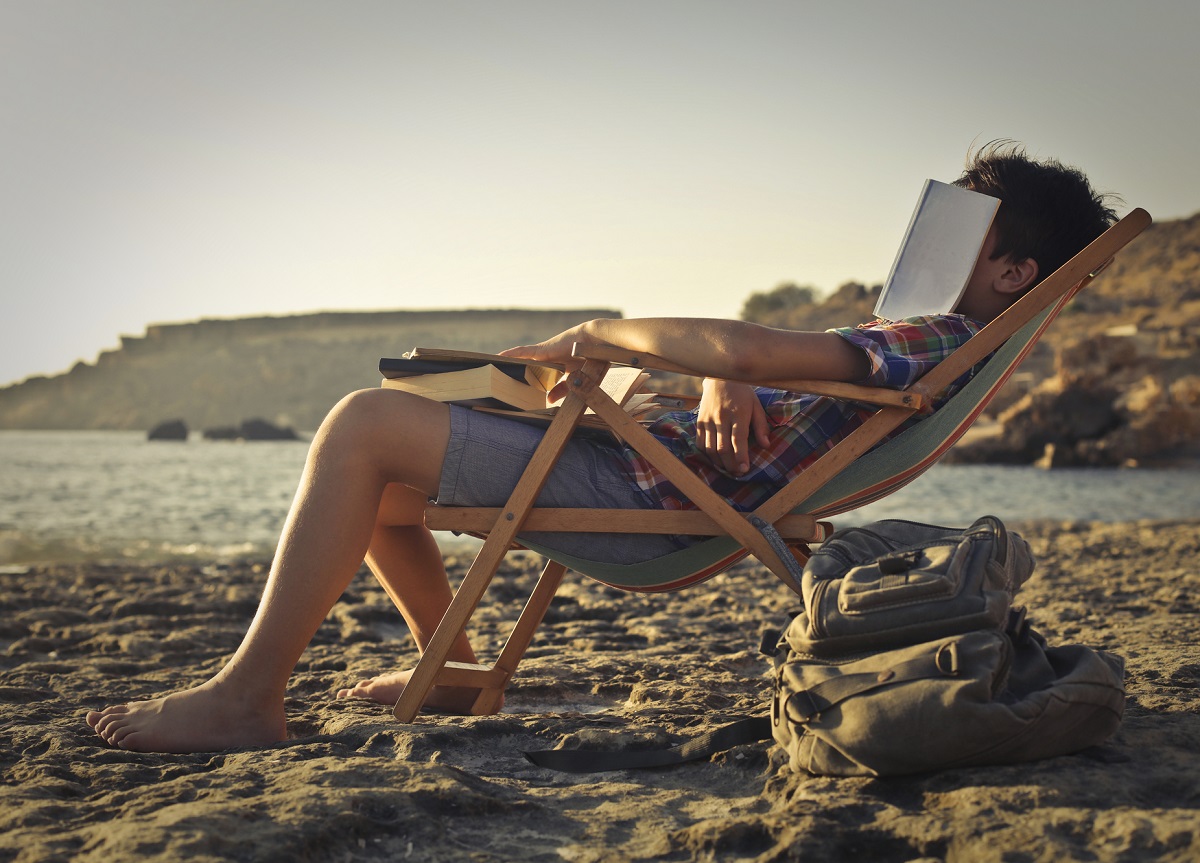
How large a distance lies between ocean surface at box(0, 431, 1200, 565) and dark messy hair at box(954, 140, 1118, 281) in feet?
9.69

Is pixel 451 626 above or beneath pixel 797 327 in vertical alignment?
beneath

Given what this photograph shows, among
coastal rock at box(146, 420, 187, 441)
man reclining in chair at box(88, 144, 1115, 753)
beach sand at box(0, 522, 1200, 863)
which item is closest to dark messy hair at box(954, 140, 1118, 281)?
man reclining in chair at box(88, 144, 1115, 753)

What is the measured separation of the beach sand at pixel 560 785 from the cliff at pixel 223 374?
6483cm

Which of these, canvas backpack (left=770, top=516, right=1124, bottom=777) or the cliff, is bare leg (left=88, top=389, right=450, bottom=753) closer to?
canvas backpack (left=770, top=516, right=1124, bottom=777)

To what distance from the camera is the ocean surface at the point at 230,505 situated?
770 cm

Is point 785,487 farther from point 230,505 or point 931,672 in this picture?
point 230,505

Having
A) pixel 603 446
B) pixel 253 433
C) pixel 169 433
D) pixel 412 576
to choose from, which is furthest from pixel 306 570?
pixel 169 433

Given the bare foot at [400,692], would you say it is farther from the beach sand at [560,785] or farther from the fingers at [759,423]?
the fingers at [759,423]

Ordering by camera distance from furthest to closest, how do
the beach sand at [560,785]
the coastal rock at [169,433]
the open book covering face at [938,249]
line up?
the coastal rock at [169,433], the open book covering face at [938,249], the beach sand at [560,785]

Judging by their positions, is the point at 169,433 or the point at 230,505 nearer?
the point at 230,505

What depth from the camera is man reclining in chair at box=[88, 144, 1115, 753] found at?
74.4 inches

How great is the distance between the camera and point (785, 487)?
6.42ft

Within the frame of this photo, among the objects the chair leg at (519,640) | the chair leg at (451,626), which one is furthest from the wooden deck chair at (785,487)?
the chair leg at (519,640)

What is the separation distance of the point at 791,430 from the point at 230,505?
33.7 feet
